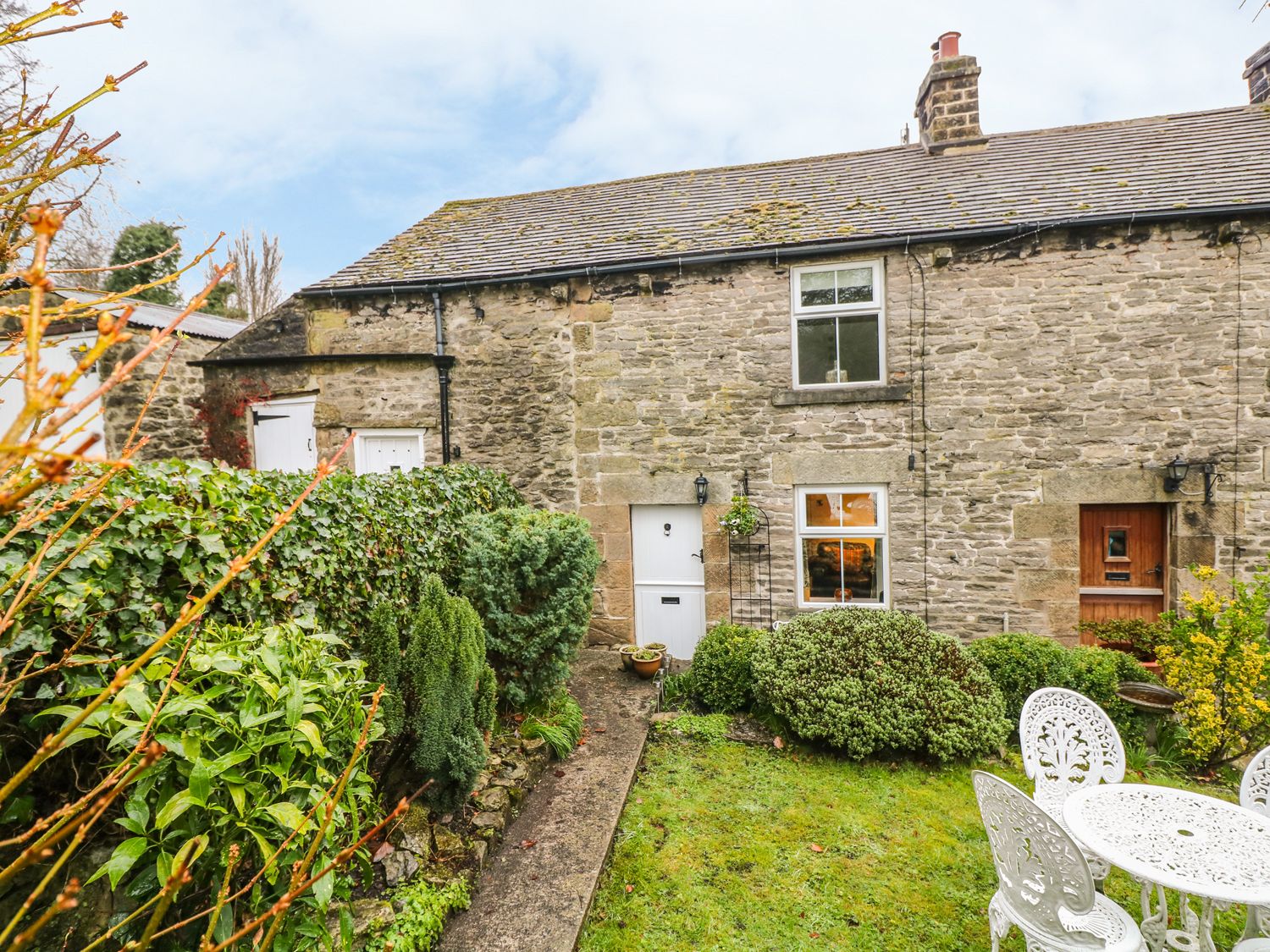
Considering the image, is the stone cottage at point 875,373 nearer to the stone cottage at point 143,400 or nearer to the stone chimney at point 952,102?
the stone chimney at point 952,102

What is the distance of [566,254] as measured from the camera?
Result: 26.6 ft

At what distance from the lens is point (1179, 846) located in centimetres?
298

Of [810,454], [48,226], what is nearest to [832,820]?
[810,454]

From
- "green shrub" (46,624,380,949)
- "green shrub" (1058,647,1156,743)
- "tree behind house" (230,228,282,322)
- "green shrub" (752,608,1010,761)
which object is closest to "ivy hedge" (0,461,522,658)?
"green shrub" (46,624,380,949)

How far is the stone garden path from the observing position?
3.19 metres

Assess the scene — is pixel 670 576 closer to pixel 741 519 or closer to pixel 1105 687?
pixel 741 519

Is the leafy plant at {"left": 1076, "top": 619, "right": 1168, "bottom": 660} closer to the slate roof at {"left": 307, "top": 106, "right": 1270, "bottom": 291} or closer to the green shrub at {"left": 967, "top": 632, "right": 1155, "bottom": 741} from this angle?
the green shrub at {"left": 967, "top": 632, "right": 1155, "bottom": 741}

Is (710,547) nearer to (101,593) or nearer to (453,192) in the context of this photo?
(101,593)

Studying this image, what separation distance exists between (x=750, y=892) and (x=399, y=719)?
8.27ft

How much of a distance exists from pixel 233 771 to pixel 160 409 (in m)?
8.58

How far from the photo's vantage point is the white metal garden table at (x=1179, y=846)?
275 cm

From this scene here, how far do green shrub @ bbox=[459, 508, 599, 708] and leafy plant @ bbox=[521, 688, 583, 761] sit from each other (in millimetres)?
131

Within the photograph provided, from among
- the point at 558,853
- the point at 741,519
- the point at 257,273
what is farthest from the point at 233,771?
the point at 257,273

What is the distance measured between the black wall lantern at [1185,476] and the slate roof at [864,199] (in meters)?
2.72
